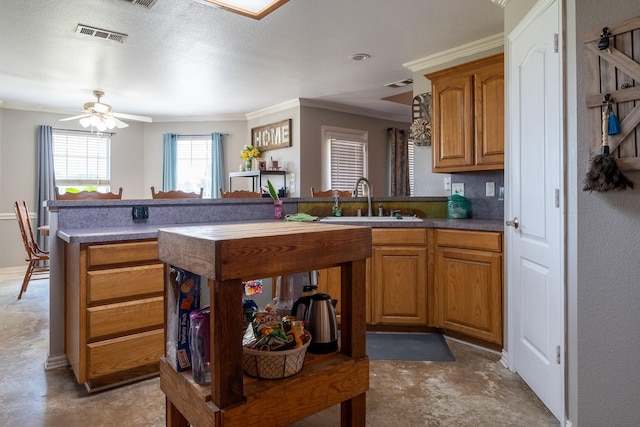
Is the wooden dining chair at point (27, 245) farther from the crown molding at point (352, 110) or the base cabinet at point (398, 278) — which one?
the crown molding at point (352, 110)

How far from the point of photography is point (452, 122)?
3.14 metres

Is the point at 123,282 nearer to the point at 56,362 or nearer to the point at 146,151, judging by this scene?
the point at 56,362

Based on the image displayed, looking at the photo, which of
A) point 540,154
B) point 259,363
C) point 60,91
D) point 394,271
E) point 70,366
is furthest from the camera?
point 60,91

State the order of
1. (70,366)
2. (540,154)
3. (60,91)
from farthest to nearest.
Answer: (60,91), (70,366), (540,154)

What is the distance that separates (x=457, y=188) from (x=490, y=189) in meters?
0.31

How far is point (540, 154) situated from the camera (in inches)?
77.7

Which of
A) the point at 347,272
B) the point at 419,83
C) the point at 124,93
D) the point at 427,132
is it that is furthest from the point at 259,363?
the point at 124,93

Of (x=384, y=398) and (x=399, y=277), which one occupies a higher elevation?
(x=399, y=277)

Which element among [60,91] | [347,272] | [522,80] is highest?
[60,91]

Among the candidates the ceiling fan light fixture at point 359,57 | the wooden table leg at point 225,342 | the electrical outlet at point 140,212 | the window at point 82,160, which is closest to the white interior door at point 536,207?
the wooden table leg at point 225,342

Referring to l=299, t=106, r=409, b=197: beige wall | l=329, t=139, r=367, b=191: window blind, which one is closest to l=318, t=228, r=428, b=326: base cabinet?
l=299, t=106, r=409, b=197: beige wall

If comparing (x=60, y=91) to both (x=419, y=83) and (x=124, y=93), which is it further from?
(x=419, y=83)

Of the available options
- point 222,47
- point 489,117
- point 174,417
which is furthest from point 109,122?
point 174,417

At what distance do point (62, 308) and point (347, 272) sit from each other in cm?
219
